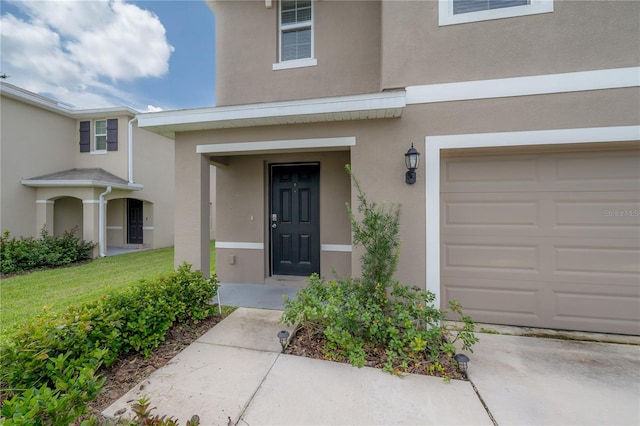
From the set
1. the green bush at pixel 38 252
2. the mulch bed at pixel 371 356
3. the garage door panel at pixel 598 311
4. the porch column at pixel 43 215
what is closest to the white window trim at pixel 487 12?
the garage door panel at pixel 598 311

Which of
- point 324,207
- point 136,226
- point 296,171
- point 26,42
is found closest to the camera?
point 324,207

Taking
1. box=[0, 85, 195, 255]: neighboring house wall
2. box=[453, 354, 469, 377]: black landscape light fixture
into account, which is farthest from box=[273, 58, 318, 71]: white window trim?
box=[0, 85, 195, 255]: neighboring house wall

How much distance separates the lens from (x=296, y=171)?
5348 millimetres

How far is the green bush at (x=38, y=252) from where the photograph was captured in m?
6.65

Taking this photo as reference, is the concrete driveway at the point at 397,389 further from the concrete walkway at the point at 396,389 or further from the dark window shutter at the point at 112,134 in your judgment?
the dark window shutter at the point at 112,134

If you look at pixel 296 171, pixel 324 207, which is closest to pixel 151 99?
pixel 296 171

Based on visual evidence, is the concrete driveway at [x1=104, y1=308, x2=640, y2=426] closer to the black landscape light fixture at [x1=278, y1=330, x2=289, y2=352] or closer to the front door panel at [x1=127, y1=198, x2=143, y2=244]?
the black landscape light fixture at [x1=278, y1=330, x2=289, y2=352]

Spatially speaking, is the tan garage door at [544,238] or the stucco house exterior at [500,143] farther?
the tan garage door at [544,238]

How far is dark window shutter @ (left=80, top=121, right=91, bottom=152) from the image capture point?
10023 mm

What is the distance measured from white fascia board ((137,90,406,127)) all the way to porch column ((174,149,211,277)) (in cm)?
50

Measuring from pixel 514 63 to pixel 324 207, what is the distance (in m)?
3.47

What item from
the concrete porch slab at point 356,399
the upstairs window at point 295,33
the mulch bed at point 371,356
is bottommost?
the concrete porch slab at point 356,399

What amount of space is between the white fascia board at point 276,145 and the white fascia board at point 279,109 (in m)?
0.35

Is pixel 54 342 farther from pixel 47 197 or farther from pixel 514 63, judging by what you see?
pixel 47 197
